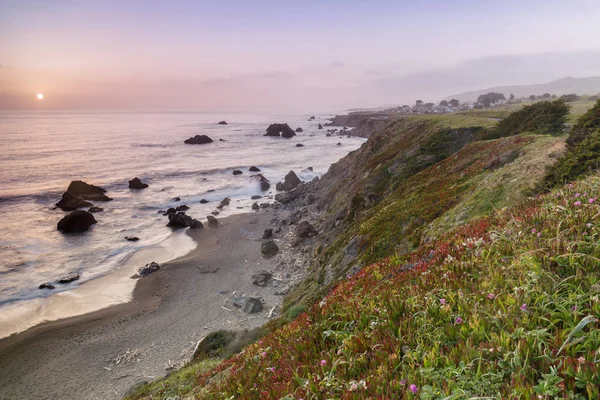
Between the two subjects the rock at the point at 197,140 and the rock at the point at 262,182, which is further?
the rock at the point at 197,140

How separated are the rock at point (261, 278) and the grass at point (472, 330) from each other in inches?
732

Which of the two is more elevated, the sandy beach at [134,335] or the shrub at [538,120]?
the shrub at [538,120]

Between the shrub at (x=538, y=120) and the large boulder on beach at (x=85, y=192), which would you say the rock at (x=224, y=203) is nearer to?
the large boulder on beach at (x=85, y=192)

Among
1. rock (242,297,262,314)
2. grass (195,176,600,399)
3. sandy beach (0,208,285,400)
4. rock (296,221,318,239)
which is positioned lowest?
sandy beach (0,208,285,400)

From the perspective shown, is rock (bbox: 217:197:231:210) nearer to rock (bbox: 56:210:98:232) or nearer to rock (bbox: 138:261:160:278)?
rock (bbox: 56:210:98:232)

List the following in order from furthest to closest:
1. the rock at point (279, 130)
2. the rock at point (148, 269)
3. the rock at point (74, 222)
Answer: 1. the rock at point (279, 130)
2. the rock at point (74, 222)
3. the rock at point (148, 269)

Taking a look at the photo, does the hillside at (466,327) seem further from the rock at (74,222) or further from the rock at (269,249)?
the rock at (74,222)

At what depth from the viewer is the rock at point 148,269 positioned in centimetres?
2791

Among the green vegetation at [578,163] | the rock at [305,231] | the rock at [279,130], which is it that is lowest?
the rock at [305,231]

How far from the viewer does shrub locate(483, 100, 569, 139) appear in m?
20.6

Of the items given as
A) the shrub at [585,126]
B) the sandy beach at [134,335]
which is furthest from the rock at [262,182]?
the shrub at [585,126]

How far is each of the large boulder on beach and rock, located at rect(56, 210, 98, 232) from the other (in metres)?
13.0

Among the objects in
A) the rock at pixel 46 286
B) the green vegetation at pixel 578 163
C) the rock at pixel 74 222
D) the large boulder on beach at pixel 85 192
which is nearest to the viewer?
the green vegetation at pixel 578 163

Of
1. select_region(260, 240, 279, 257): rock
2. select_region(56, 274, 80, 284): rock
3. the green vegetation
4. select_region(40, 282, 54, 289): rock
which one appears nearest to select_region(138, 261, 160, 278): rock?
select_region(56, 274, 80, 284): rock
